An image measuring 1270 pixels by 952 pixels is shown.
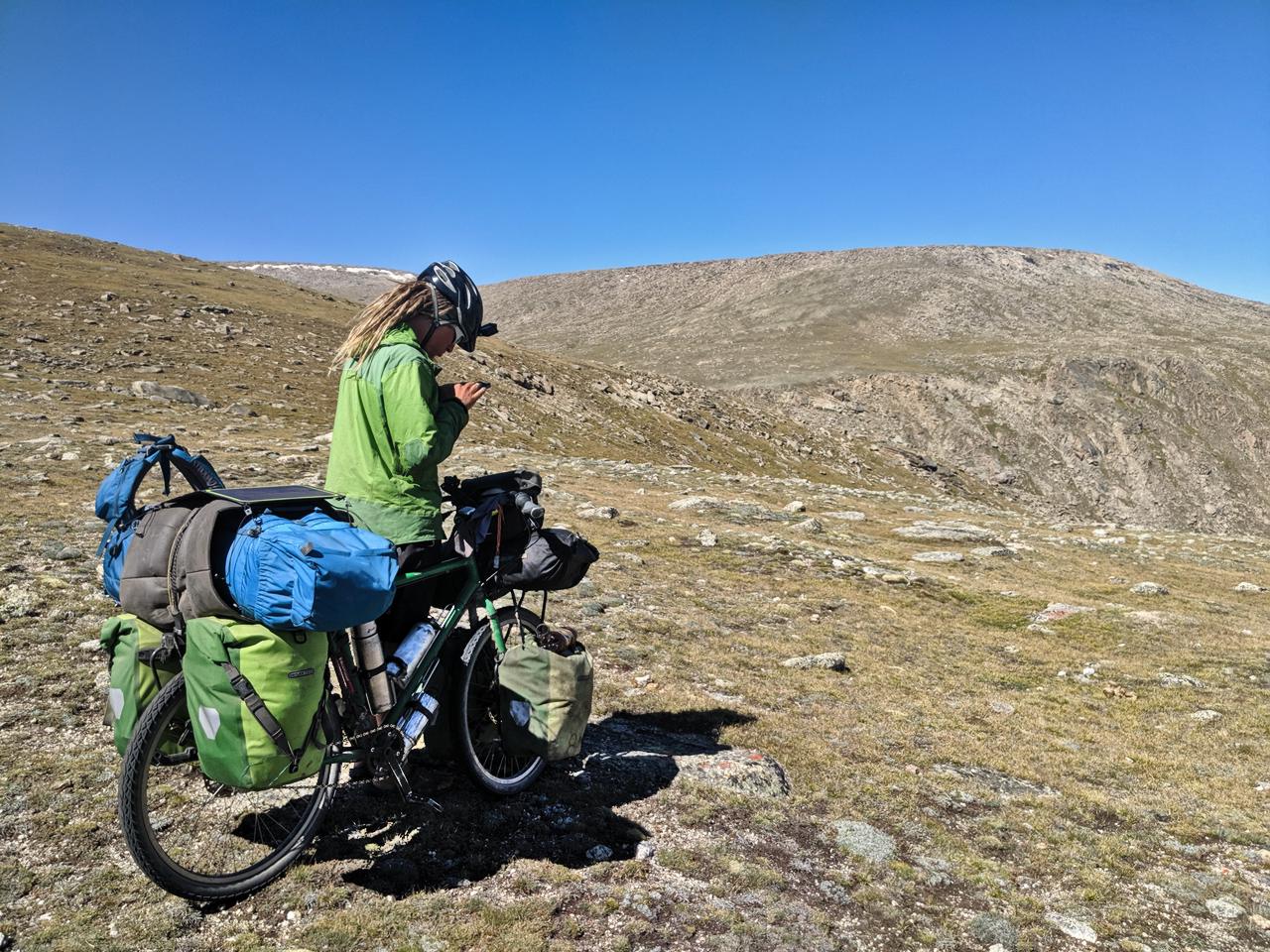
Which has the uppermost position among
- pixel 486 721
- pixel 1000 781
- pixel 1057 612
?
pixel 486 721

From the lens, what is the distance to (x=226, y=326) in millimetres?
47500

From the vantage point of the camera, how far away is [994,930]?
4637 millimetres

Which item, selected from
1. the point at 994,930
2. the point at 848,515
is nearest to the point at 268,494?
the point at 994,930

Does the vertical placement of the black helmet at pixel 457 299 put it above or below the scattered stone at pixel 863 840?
above

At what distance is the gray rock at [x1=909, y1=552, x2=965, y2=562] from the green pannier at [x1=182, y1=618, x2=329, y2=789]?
19075mm

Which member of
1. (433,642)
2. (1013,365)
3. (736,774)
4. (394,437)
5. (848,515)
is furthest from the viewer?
(1013,365)

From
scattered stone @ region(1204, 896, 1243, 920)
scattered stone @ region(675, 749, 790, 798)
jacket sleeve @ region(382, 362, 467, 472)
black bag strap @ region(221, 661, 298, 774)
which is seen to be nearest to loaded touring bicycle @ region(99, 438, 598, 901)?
black bag strap @ region(221, 661, 298, 774)

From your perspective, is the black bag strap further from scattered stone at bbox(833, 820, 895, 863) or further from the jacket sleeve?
scattered stone at bbox(833, 820, 895, 863)

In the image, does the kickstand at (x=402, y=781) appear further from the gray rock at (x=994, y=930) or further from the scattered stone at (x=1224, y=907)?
the scattered stone at (x=1224, y=907)

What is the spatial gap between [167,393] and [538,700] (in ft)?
114

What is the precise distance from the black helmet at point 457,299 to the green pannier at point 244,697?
2258mm

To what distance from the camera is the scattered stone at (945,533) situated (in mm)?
23394

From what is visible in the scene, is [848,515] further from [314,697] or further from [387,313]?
[314,697]

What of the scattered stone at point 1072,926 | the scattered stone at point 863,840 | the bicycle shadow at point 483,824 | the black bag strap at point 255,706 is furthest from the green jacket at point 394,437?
the scattered stone at point 1072,926
